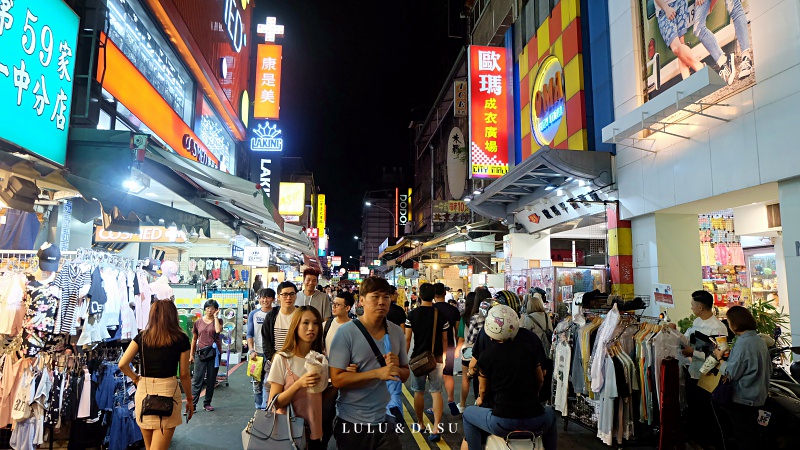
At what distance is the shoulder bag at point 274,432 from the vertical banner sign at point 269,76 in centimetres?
1648

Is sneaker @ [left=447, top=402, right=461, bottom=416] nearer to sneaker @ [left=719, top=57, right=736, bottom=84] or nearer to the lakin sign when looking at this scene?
sneaker @ [left=719, top=57, right=736, bottom=84]

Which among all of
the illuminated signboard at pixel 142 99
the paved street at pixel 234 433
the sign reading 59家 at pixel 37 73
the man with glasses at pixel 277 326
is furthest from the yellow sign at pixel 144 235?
the man with glasses at pixel 277 326

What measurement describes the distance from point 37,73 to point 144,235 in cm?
537

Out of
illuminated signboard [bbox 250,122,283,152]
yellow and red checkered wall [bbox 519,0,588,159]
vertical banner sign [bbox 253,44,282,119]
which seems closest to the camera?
yellow and red checkered wall [bbox 519,0,588,159]

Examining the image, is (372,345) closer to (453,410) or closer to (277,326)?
(277,326)

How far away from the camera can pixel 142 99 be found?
8953 millimetres

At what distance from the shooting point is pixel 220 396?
8.52 m

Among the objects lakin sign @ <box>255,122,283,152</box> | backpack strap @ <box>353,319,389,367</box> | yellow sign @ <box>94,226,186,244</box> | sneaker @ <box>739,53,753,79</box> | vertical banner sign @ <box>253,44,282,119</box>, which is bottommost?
backpack strap @ <box>353,319,389,367</box>

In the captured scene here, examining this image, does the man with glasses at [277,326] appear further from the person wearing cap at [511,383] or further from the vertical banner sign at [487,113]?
the vertical banner sign at [487,113]

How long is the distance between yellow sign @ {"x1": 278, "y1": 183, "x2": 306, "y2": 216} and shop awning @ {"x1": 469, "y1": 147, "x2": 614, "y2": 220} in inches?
646

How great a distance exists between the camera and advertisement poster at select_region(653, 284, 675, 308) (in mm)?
6418

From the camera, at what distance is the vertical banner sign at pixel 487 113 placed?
15.4 m

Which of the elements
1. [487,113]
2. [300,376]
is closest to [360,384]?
[300,376]

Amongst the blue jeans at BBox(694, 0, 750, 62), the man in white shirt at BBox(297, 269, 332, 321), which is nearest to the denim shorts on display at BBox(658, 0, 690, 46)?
the blue jeans at BBox(694, 0, 750, 62)
